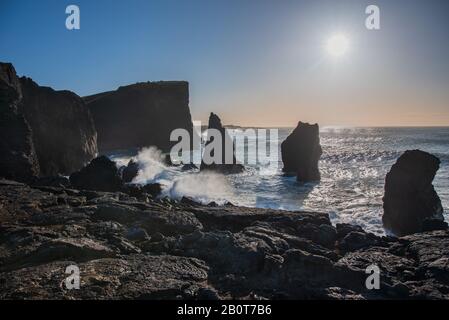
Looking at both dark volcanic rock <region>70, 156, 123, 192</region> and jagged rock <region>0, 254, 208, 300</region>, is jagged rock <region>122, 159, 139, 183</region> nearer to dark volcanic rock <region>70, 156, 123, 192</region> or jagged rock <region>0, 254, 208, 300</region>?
dark volcanic rock <region>70, 156, 123, 192</region>

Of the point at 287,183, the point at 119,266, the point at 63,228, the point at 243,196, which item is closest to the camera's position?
the point at 119,266

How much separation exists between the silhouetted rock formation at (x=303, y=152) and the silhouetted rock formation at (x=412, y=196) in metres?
21.8

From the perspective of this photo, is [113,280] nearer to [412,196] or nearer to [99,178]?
[99,178]

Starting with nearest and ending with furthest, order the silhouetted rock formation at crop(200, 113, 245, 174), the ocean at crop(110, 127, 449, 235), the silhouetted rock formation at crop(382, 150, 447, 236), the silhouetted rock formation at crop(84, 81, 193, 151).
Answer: the silhouetted rock formation at crop(382, 150, 447, 236) → the ocean at crop(110, 127, 449, 235) → the silhouetted rock formation at crop(200, 113, 245, 174) → the silhouetted rock formation at crop(84, 81, 193, 151)

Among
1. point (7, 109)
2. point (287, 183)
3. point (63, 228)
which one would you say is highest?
point (7, 109)

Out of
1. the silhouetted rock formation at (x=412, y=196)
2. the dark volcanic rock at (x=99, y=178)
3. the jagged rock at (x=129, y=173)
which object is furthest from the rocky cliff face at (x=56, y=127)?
the silhouetted rock formation at (x=412, y=196)

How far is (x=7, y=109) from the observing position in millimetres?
22609

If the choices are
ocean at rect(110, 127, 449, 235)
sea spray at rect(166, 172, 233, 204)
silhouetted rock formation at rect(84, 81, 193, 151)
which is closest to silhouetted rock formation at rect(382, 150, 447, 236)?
ocean at rect(110, 127, 449, 235)

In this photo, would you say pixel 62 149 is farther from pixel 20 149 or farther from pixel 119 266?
pixel 119 266

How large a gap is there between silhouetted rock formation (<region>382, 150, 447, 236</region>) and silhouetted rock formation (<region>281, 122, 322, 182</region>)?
21797 millimetres

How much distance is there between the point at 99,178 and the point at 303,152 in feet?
102

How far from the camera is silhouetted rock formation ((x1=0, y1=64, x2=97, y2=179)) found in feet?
73.0

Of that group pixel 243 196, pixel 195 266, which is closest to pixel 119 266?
pixel 195 266
